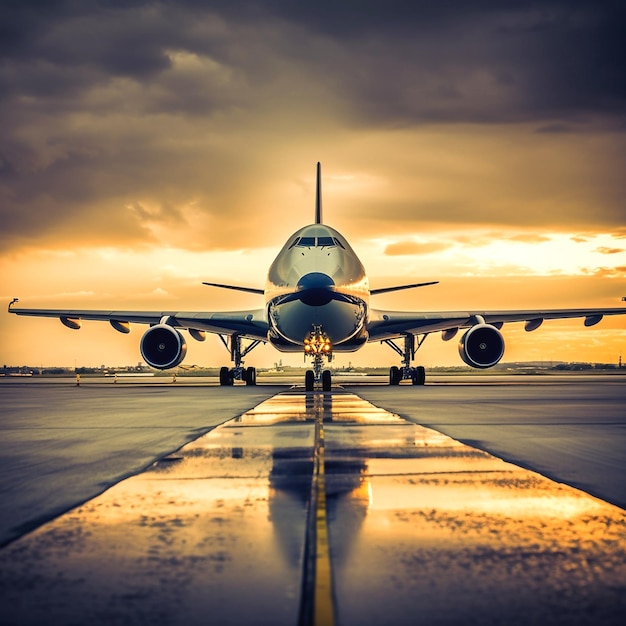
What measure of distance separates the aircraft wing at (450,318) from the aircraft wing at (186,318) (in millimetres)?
4808

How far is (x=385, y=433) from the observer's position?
37.3 feet

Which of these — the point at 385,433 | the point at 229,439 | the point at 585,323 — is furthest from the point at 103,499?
the point at 585,323

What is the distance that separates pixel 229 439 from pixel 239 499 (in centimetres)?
463

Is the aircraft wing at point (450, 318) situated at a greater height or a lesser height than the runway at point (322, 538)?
greater

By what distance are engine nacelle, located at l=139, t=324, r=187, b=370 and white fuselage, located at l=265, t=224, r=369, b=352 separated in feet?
14.1

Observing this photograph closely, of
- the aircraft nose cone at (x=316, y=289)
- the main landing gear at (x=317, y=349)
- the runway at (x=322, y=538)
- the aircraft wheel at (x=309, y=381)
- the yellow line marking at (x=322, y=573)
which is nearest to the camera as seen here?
the yellow line marking at (x=322, y=573)

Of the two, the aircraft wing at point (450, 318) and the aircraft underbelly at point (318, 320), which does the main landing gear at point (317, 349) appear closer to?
the aircraft underbelly at point (318, 320)

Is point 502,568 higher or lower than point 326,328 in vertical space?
lower

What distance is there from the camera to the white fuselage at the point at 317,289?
23.2 m

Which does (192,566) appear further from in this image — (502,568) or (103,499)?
Answer: (103,499)

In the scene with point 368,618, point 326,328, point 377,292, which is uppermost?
point 377,292

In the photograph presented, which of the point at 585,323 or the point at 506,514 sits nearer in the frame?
the point at 506,514

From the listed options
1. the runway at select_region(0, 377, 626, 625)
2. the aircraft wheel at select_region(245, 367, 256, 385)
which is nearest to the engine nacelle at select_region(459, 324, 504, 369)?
the aircraft wheel at select_region(245, 367, 256, 385)

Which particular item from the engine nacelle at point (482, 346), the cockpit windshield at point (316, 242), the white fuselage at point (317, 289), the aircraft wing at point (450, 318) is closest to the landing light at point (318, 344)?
the white fuselage at point (317, 289)
